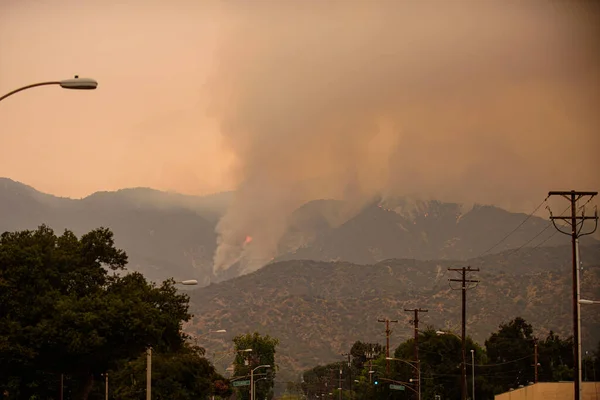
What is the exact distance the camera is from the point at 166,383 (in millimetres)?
91125

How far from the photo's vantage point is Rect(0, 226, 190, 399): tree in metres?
62.8

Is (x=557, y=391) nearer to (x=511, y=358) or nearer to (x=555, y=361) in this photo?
(x=511, y=358)

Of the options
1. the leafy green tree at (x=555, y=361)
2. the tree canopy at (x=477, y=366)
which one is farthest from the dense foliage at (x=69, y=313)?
the leafy green tree at (x=555, y=361)

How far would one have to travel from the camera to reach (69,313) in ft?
206

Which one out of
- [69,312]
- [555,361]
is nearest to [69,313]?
[69,312]

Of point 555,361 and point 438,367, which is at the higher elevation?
point 555,361

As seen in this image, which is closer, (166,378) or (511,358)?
(166,378)

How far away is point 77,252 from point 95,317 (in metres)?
7.74

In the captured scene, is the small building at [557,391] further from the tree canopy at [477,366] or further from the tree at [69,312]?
the tree at [69,312]

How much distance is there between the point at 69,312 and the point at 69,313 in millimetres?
67

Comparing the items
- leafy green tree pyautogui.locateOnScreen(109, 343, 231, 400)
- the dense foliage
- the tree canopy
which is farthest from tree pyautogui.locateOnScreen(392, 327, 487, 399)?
the dense foliage

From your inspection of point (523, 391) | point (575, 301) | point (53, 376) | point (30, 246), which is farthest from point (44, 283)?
point (523, 391)

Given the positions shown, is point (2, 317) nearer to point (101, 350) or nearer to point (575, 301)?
point (101, 350)

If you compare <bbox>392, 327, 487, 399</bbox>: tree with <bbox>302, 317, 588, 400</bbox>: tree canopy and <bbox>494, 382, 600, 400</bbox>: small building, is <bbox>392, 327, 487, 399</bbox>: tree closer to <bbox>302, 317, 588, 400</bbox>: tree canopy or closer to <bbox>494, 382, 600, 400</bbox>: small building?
<bbox>302, 317, 588, 400</bbox>: tree canopy
